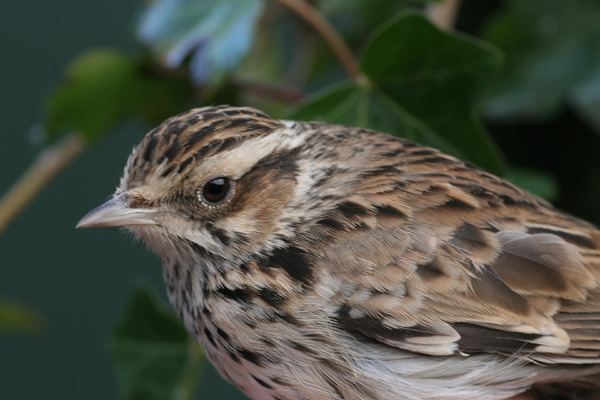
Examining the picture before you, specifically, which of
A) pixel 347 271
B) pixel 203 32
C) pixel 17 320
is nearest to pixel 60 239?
pixel 17 320

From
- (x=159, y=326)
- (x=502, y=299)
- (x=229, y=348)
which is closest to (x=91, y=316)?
(x=159, y=326)

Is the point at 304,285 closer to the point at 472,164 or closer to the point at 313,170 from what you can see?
the point at 313,170

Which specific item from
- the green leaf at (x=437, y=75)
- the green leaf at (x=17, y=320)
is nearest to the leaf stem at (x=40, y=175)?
the green leaf at (x=17, y=320)

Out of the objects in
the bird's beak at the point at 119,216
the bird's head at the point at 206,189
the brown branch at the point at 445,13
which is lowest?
the bird's beak at the point at 119,216

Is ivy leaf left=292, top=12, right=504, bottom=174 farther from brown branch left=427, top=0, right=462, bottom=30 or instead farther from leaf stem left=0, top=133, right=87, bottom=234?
leaf stem left=0, top=133, right=87, bottom=234

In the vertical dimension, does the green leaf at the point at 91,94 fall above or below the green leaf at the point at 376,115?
below

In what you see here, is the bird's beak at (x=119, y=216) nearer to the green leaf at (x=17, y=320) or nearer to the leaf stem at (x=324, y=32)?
the leaf stem at (x=324, y=32)
